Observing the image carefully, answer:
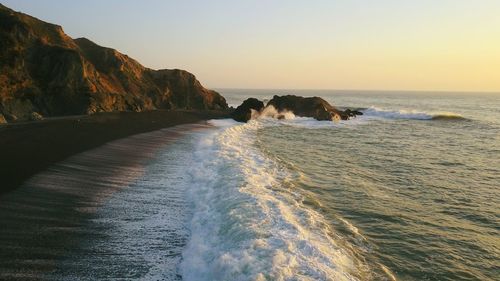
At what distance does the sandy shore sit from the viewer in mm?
8180

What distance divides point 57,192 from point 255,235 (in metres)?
6.88

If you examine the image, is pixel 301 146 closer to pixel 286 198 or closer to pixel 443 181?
pixel 443 181

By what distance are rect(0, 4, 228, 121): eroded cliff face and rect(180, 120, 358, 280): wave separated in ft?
83.8

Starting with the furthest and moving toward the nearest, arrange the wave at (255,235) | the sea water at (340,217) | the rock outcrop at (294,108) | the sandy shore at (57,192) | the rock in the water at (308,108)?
1. the rock in the water at (308,108)
2. the rock outcrop at (294,108)
3. the sea water at (340,217)
4. the sandy shore at (57,192)
5. the wave at (255,235)

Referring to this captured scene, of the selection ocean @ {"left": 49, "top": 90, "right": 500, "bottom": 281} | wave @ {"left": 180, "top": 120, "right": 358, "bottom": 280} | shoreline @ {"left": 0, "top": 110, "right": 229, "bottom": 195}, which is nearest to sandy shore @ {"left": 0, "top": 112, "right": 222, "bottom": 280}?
shoreline @ {"left": 0, "top": 110, "right": 229, "bottom": 195}

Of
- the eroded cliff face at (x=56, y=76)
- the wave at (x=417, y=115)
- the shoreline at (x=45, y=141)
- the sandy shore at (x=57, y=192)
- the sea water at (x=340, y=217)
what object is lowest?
the wave at (x=417, y=115)

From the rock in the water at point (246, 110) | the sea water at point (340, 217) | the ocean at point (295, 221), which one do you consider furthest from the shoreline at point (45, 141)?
the rock in the water at point (246, 110)

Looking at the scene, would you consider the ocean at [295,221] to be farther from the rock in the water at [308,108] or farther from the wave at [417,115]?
the wave at [417,115]

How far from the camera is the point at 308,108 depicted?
59.3 metres

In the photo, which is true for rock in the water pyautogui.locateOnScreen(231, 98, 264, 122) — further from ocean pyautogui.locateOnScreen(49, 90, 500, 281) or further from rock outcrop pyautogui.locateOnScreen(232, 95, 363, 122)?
ocean pyautogui.locateOnScreen(49, 90, 500, 281)

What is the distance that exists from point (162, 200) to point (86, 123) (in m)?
22.2

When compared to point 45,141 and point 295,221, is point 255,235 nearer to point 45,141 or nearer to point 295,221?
point 295,221

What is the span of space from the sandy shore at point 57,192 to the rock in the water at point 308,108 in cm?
3388

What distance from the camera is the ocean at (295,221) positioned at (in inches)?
332
